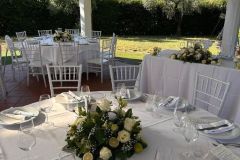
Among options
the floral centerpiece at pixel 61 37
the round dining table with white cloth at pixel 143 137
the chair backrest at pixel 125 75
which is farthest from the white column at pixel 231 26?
the round dining table with white cloth at pixel 143 137

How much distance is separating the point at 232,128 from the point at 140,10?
12.8 metres

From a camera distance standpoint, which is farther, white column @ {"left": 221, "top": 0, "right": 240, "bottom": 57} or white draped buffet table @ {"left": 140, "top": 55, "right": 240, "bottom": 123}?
white column @ {"left": 221, "top": 0, "right": 240, "bottom": 57}

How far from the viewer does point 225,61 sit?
4348mm

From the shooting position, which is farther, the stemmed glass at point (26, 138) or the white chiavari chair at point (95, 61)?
the white chiavari chair at point (95, 61)

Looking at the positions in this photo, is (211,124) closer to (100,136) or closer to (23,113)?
(100,136)

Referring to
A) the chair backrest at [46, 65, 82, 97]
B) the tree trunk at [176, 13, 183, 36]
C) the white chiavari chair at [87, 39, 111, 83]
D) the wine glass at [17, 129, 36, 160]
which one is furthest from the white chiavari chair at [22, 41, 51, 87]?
the tree trunk at [176, 13, 183, 36]

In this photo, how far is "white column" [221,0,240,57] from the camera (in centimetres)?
552

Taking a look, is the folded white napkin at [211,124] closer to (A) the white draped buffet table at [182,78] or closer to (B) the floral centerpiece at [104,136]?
(B) the floral centerpiece at [104,136]

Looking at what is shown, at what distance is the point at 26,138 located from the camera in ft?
5.77

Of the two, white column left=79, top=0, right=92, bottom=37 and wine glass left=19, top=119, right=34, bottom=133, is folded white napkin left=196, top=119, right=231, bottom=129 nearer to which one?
wine glass left=19, top=119, right=34, bottom=133

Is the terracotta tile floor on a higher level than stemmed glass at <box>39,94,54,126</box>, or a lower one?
lower

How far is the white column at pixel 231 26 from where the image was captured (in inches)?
217

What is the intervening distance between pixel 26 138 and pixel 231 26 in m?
5.00

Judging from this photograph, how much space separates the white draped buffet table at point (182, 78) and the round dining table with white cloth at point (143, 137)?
1138 millimetres
